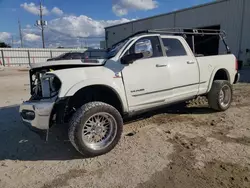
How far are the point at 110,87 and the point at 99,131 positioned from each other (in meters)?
0.77

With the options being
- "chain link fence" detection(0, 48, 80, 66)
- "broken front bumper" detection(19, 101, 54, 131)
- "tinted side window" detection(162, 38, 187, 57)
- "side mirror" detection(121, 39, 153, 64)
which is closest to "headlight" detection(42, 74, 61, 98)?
"broken front bumper" detection(19, 101, 54, 131)

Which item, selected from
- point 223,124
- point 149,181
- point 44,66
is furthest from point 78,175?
point 223,124

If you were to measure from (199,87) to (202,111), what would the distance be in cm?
98

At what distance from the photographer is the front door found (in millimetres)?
4098

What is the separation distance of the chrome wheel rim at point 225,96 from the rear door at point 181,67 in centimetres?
104

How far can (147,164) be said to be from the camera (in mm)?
3377

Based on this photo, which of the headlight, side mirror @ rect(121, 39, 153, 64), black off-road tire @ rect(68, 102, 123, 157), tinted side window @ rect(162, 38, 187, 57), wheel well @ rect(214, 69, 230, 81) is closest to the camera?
black off-road tire @ rect(68, 102, 123, 157)

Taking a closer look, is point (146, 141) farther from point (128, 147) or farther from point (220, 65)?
point (220, 65)

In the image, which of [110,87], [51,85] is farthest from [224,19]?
[51,85]

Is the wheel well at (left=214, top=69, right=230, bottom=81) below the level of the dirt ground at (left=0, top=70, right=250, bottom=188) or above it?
above

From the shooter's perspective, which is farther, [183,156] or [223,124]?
[223,124]

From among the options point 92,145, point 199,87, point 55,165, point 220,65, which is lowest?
point 55,165

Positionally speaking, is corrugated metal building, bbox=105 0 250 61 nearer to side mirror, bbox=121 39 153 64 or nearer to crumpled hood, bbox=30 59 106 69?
side mirror, bbox=121 39 153 64

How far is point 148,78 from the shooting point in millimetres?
4301
